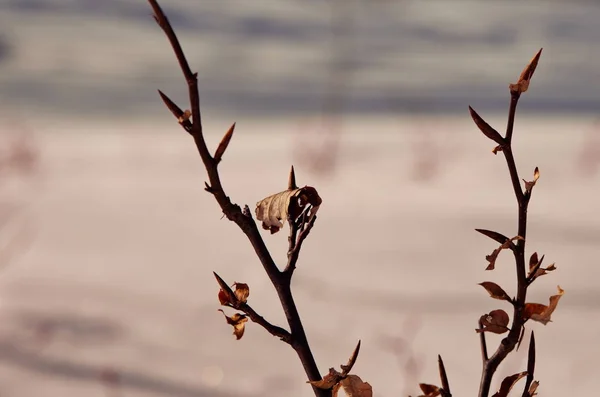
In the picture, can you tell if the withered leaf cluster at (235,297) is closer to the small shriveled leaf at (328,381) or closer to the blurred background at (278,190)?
the small shriveled leaf at (328,381)

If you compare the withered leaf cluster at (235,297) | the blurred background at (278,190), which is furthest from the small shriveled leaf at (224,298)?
the blurred background at (278,190)

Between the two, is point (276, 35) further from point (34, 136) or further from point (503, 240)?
point (503, 240)

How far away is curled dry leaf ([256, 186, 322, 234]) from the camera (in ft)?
0.77

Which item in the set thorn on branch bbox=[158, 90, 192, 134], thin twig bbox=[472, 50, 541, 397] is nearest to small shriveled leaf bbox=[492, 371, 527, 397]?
thin twig bbox=[472, 50, 541, 397]

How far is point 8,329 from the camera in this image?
1249 mm

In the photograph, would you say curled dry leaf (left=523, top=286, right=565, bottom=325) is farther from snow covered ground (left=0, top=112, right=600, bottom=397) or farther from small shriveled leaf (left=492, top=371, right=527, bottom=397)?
snow covered ground (left=0, top=112, right=600, bottom=397)

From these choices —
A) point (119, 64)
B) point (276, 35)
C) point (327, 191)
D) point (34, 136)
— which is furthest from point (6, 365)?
point (276, 35)

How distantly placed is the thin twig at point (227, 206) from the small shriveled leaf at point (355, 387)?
0.04ft

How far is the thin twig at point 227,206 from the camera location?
18 centimetres

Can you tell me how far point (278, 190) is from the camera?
199 centimetres

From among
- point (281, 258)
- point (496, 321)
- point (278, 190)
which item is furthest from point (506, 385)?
point (278, 190)

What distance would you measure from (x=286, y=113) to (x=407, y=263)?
187 centimetres

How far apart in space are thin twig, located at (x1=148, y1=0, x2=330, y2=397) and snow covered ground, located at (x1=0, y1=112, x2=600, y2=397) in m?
0.83

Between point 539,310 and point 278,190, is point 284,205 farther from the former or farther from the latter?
point 278,190
